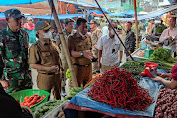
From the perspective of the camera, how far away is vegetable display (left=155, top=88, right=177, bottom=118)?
6.73 feet

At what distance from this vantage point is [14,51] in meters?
3.26

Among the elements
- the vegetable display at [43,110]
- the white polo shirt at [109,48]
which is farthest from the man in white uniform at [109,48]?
the vegetable display at [43,110]

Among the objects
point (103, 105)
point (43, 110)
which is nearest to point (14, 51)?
point (43, 110)

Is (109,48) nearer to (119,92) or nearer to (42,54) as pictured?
(42,54)

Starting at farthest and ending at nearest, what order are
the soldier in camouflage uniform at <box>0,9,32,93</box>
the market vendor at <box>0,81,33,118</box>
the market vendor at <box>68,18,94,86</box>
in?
the market vendor at <box>68,18,94,86</box> < the soldier in camouflage uniform at <box>0,9,32,93</box> < the market vendor at <box>0,81,33,118</box>

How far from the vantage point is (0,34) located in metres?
3.15

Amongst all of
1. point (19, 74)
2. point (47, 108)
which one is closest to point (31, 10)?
point (19, 74)

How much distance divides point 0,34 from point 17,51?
1.60 feet

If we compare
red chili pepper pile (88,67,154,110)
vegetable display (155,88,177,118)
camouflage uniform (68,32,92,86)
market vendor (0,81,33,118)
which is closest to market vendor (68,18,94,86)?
camouflage uniform (68,32,92,86)

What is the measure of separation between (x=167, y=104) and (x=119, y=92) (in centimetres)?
83

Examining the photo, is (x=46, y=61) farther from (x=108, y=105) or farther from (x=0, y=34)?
(x=108, y=105)

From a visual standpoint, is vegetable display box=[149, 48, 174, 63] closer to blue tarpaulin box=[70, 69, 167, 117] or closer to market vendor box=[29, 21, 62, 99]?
blue tarpaulin box=[70, 69, 167, 117]

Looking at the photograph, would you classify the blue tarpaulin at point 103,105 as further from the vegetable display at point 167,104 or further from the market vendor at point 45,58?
the market vendor at point 45,58

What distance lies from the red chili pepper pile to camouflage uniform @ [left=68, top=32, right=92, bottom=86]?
190 centimetres
